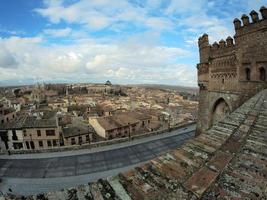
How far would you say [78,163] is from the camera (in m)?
24.2

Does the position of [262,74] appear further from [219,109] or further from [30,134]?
[30,134]

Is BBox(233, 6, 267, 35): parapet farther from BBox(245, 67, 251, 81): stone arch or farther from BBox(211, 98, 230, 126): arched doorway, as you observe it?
BBox(211, 98, 230, 126): arched doorway

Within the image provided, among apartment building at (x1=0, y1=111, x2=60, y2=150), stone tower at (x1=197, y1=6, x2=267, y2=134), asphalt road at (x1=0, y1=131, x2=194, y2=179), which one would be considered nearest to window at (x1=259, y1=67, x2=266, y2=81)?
stone tower at (x1=197, y1=6, x2=267, y2=134)

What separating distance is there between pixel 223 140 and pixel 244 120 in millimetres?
1300

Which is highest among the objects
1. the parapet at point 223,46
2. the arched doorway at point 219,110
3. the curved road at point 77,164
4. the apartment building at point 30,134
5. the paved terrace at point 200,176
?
the parapet at point 223,46

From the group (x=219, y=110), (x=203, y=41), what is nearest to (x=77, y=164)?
(x=219, y=110)

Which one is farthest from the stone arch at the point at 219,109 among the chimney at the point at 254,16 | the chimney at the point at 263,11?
the chimney at the point at 263,11

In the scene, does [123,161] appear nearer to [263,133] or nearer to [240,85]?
[240,85]

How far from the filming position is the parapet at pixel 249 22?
35.5ft

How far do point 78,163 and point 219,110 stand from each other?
615 inches

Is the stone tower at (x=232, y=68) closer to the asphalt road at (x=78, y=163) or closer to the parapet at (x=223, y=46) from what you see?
the parapet at (x=223, y=46)

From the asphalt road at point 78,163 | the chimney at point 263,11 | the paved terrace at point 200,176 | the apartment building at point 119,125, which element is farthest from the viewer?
the apartment building at point 119,125

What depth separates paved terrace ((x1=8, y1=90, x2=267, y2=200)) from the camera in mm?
3105

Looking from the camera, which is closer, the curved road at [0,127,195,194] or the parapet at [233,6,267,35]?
the parapet at [233,6,267,35]
